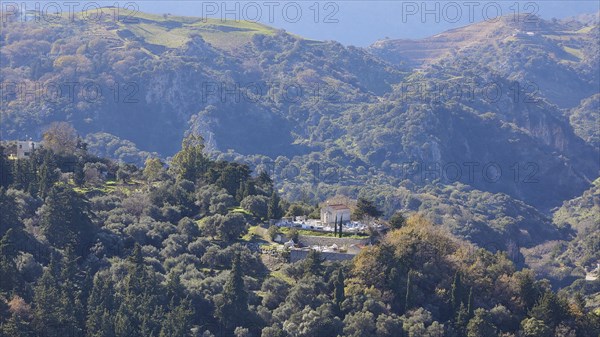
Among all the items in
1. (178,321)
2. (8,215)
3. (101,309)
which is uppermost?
(8,215)

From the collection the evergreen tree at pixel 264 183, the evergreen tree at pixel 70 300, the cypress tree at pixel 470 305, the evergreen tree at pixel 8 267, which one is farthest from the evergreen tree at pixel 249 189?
the cypress tree at pixel 470 305

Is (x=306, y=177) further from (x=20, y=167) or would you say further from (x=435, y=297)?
(x=435, y=297)

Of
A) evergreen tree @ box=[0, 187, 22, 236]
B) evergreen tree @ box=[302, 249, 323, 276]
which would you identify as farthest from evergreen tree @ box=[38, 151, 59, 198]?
evergreen tree @ box=[302, 249, 323, 276]

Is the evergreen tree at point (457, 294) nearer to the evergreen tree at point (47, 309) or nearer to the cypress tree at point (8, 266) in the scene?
the evergreen tree at point (47, 309)

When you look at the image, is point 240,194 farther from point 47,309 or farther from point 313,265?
point 47,309

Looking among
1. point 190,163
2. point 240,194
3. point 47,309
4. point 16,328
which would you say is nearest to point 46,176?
point 240,194

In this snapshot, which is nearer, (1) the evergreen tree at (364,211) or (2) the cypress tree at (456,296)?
(2) the cypress tree at (456,296)
